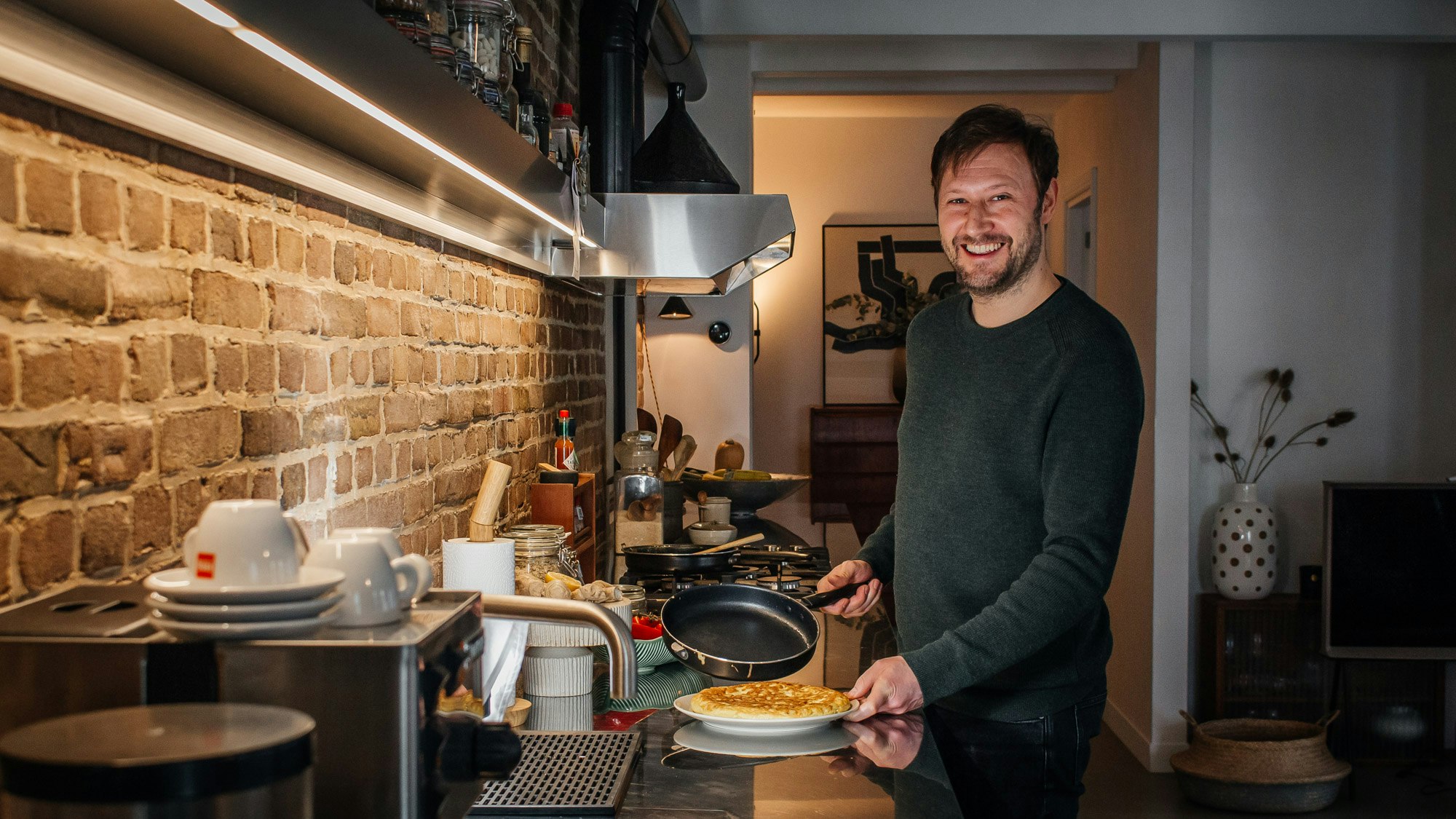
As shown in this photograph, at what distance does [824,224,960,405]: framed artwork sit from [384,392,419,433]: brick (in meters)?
5.82

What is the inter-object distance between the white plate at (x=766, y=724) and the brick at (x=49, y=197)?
98cm

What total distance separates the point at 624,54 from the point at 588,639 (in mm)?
1595

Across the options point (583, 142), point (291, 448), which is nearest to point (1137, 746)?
point (583, 142)

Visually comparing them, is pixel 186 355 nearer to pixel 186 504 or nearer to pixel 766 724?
→ pixel 186 504

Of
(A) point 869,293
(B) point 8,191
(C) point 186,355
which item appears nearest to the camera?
(B) point 8,191

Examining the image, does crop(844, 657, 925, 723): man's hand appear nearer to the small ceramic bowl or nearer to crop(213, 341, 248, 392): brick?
crop(213, 341, 248, 392): brick

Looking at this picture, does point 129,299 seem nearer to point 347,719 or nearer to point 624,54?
point 347,719

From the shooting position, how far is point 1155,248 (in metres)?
4.48

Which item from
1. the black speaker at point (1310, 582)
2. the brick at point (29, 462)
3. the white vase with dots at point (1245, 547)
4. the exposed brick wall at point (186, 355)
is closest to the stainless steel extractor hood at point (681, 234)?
the exposed brick wall at point (186, 355)

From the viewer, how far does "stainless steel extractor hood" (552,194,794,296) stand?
2.38 m

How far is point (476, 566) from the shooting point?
5.33 ft

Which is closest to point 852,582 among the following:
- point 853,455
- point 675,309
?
point 675,309

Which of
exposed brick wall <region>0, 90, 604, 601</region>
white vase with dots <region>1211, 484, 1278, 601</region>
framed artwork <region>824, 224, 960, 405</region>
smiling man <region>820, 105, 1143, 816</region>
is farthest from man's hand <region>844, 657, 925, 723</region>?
framed artwork <region>824, 224, 960, 405</region>

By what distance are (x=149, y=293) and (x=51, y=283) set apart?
146 mm
